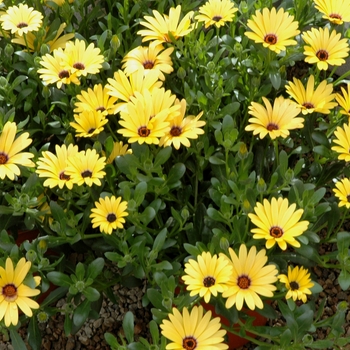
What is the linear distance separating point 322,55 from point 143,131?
1.82 ft

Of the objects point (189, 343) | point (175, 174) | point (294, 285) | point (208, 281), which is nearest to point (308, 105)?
point (175, 174)

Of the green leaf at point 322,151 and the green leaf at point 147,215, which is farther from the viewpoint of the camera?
the green leaf at point 322,151

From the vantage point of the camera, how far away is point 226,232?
5.28ft

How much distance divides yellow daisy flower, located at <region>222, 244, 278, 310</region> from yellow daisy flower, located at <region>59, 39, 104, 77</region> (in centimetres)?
63

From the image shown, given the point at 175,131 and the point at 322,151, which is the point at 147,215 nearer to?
the point at 175,131

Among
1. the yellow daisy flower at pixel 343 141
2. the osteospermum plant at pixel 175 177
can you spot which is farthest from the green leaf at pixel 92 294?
the yellow daisy flower at pixel 343 141

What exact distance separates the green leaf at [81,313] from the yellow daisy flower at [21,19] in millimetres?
772

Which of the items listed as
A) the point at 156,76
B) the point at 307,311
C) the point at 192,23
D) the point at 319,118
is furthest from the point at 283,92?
the point at 307,311

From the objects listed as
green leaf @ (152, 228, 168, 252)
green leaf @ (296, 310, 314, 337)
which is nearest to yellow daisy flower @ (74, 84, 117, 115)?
green leaf @ (152, 228, 168, 252)

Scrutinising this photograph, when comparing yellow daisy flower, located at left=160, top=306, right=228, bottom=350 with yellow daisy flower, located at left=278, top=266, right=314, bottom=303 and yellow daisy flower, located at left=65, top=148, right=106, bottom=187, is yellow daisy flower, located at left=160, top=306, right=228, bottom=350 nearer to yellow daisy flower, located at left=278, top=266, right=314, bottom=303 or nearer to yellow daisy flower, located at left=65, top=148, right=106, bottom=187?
yellow daisy flower, located at left=278, top=266, right=314, bottom=303

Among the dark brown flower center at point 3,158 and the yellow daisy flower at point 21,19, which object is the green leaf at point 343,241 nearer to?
the dark brown flower center at point 3,158

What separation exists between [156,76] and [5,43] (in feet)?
2.12

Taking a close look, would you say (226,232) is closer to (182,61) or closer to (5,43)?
(182,61)

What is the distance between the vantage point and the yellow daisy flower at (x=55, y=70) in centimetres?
170
